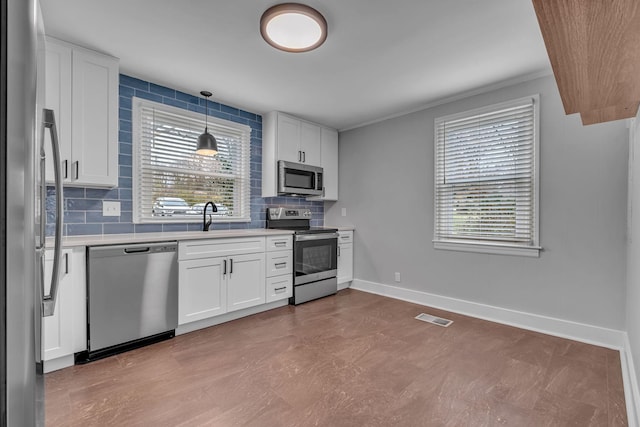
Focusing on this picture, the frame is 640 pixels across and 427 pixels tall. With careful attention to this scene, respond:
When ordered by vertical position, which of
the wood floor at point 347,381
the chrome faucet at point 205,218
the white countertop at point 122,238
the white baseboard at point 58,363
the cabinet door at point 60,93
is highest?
the cabinet door at point 60,93

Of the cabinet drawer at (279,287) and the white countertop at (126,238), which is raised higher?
the white countertop at (126,238)

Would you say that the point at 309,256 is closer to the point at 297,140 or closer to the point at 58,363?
the point at 297,140

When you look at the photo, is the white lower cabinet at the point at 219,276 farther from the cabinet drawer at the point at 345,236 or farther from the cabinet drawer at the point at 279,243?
the cabinet drawer at the point at 345,236

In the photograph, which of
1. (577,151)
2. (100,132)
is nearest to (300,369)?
(100,132)

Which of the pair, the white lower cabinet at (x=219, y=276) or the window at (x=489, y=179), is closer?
the white lower cabinet at (x=219, y=276)

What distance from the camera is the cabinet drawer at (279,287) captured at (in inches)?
136

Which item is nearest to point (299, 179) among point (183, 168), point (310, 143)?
point (310, 143)

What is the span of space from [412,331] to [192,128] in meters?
3.06

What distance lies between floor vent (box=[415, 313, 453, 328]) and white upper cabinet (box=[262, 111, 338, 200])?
7.01 ft

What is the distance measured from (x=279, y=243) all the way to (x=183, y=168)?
4.31 ft

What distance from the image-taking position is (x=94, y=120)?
2527 millimetres

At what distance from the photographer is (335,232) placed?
4.21 meters

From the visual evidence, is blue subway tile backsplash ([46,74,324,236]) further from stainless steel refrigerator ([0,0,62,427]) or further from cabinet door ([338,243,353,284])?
stainless steel refrigerator ([0,0,62,427])

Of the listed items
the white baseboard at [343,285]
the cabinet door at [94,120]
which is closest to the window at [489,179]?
the white baseboard at [343,285]
